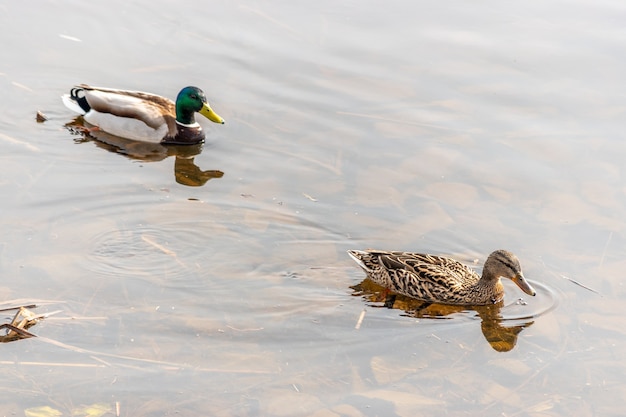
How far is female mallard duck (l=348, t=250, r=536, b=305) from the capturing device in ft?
29.0

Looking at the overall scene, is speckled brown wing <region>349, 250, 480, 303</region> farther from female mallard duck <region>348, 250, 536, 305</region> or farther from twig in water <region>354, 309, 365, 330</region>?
twig in water <region>354, 309, 365, 330</region>

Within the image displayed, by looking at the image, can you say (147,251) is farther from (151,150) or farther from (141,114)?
(141,114)

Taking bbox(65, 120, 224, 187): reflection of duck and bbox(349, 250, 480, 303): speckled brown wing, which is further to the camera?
bbox(65, 120, 224, 187): reflection of duck

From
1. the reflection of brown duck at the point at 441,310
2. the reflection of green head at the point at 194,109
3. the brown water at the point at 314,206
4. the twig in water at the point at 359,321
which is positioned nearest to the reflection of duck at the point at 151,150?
the brown water at the point at 314,206

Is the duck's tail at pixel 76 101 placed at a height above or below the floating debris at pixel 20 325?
above

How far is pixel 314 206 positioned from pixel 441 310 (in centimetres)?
184

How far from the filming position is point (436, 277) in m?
8.83

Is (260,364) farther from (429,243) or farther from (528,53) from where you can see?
(528,53)

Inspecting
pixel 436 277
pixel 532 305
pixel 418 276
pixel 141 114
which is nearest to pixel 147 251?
pixel 418 276

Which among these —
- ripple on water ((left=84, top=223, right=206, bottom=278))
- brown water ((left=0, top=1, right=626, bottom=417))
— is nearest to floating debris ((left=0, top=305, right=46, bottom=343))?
brown water ((left=0, top=1, right=626, bottom=417))

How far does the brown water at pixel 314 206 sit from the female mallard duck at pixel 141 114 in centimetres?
25

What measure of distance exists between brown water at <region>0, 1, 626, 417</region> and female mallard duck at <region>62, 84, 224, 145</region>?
0.83ft

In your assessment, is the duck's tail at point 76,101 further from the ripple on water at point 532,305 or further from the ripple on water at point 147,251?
the ripple on water at point 532,305

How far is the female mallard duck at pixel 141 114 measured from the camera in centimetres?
1184
